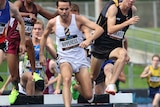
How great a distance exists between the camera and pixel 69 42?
43.8 ft

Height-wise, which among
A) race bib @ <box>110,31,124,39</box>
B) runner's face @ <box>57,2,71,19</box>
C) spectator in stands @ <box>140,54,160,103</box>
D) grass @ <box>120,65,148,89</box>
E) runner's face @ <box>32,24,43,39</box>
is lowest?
grass @ <box>120,65,148,89</box>

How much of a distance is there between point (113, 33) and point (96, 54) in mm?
866

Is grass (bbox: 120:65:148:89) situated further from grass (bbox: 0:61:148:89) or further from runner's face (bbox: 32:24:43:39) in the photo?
runner's face (bbox: 32:24:43:39)

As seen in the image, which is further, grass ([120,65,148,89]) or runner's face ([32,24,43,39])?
grass ([120,65,148,89])

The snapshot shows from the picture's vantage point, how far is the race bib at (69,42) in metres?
13.3

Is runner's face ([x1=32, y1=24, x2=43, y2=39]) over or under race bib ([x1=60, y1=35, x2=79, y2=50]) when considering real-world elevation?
under

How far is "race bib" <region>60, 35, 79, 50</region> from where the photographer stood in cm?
1334

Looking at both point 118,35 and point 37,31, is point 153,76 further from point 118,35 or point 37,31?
point 118,35

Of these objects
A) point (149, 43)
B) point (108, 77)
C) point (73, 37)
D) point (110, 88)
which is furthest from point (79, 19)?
point (149, 43)

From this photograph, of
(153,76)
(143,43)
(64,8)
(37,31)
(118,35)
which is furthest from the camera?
(143,43)

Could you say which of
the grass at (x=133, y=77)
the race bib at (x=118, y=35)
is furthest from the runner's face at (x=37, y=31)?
the grass at (x=133, y=77)

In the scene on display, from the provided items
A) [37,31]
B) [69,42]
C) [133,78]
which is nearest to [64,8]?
[69,42]

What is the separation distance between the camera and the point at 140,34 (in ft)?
104

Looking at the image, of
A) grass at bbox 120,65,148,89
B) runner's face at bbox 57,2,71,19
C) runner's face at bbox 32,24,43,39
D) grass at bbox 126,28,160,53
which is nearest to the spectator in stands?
grass at bbox 120,65,148,89
